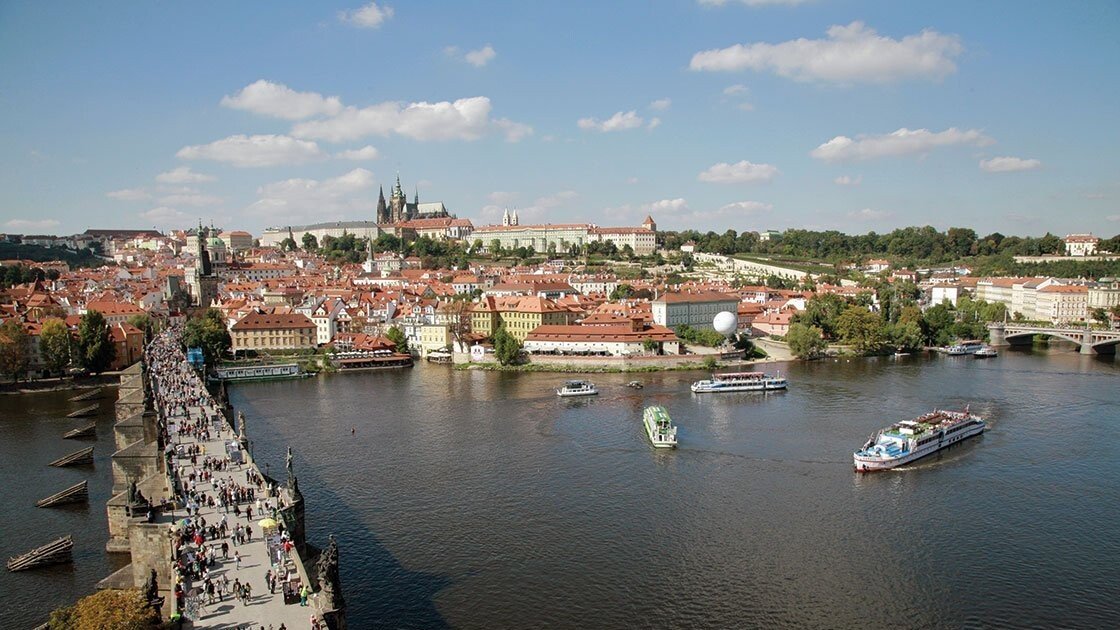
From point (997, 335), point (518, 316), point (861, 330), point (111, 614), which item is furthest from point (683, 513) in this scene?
point (997, 335)

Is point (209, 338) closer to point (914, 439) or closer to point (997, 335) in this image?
point (914, 439)

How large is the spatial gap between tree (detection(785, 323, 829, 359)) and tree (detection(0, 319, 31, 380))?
41365mm

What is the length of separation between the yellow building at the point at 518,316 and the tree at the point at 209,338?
15.1 m

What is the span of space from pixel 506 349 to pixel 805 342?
707 inches

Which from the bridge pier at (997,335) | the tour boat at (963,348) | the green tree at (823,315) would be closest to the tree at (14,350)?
the green tree at (823,315)

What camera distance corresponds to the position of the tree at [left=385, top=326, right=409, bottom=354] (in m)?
49.4

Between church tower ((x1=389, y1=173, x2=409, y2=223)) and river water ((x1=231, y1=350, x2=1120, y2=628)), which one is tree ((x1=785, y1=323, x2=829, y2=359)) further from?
church tower ((x1=389, y1=173, x2=409, y2=223))

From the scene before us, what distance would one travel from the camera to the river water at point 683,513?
14438 mm

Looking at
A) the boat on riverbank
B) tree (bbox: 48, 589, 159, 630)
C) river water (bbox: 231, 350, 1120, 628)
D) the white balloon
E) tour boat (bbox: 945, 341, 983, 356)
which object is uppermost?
the white balloon

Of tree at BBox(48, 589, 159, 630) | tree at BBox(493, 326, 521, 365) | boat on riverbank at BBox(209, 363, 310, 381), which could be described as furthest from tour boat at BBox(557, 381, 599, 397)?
tree at BBox(48, 589, 159, 630)

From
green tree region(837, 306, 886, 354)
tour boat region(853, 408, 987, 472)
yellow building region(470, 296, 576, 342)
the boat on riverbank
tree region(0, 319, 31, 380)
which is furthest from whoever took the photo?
yellow building region(470, 296, 576, 342)

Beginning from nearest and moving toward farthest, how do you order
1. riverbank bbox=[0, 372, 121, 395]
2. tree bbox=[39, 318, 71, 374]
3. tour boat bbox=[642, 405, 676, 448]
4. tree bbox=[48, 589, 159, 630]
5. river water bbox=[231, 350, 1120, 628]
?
tree bbox=[48, 589, 159, 630] → river water bbox=[231, 350, 1120, 628] → tour boat bbox=[642, 405, 676, 448] → riverbank bbox=[0, 372, 121, 395] → tree bbox=[39, 318, 71, 374]

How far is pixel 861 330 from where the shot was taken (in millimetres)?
49938

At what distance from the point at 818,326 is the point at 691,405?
23816mm
